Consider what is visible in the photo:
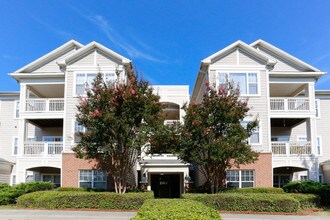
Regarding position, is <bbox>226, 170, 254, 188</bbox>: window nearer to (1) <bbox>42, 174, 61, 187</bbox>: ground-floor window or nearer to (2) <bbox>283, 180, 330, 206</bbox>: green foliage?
(2) <bbox>283, 180, 330, 206</bbox>: green foliage

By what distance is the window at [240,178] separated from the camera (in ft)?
73.7

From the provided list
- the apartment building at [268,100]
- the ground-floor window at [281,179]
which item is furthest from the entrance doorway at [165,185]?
the apartment building at [268,100]

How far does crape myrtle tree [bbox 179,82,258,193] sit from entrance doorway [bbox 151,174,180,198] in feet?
39.1

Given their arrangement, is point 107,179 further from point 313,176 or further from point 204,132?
point 313,176

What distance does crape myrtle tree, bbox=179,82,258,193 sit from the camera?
18203 millimetres

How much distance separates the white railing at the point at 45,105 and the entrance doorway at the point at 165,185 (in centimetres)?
1127

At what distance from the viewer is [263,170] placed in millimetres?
22281

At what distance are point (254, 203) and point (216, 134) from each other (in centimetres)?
443

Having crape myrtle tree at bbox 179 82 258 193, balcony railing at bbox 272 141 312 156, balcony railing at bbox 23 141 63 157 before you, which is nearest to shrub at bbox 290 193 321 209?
crape myrtle tree at bbox 179 82 258 193

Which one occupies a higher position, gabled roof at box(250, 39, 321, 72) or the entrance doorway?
gabled roof at box(250, 39, 321, 72)

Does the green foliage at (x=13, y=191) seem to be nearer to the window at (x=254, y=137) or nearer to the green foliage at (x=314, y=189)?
the window at (x=254, y=137)

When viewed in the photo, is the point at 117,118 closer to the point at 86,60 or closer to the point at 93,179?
the point at 93,179

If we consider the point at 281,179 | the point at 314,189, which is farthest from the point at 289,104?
the point at 314,189

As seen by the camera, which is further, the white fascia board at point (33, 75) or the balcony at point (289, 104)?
the white fascia board at point (33, 75)
